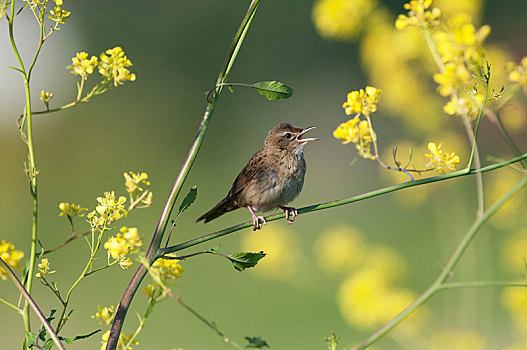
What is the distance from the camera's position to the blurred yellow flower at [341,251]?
3.04m

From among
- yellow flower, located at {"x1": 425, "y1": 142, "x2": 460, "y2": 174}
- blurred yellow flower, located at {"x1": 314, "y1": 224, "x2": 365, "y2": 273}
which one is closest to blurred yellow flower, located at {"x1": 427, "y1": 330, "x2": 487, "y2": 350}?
blurred yellow flower, located at {"x1": 314, "y1": 224, "x2": 365, "y2": 273}

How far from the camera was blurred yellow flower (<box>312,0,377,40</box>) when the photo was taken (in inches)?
100.0

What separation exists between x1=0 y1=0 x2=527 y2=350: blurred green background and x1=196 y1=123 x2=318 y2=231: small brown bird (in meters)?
1.46

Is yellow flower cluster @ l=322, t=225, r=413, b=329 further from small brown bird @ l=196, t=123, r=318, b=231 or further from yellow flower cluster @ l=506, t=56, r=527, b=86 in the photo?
yellow flower cluster @ l=506, t=56, r=527, b=86

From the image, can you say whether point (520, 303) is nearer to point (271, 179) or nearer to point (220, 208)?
point (271, 179)

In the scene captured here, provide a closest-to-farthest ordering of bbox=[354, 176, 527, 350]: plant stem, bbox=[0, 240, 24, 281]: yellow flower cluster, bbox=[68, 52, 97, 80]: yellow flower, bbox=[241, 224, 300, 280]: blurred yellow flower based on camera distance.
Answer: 1. bbox=[0, 240, 24, 281]: yellow flower cluster
2. bbox=[354, 176, 527, 350]: plant stem
3. bbox=[68, 52, 97, 80]: yellow flower
4. bbox=[241, 224, 300, 280]: blurred yellow flower

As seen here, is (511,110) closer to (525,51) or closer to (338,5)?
(338,5)

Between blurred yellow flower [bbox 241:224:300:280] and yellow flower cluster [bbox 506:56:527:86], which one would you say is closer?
yellow flower cluster [bbox 506:56:527:86]

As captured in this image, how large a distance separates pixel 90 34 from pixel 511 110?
7.77 m

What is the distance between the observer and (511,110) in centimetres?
281

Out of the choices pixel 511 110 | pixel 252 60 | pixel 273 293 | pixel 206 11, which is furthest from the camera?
pixel 206 11

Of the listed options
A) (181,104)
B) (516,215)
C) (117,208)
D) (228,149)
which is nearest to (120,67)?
(117,208)

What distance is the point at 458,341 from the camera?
239 cm

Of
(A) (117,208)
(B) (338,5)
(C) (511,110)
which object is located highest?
(B) (338,5)
